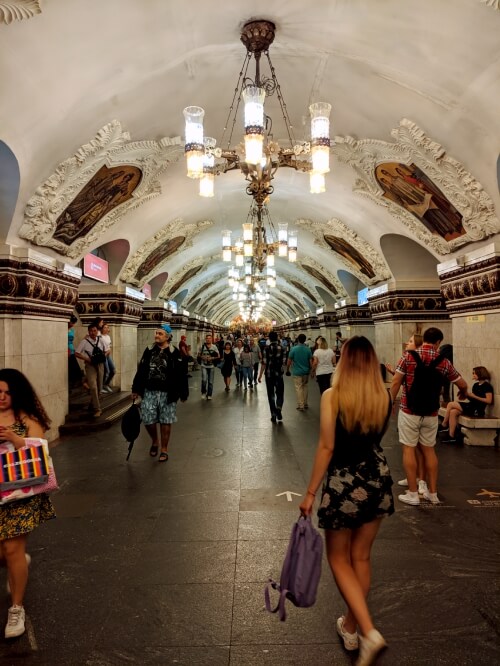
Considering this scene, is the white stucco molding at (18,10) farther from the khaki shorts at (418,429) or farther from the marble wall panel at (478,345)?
the marble wall panel at (478,345)

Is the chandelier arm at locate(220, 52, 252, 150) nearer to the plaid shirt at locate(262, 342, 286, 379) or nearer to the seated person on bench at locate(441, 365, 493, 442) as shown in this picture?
the plaid shirt at locate(262, 342, 286, 379)

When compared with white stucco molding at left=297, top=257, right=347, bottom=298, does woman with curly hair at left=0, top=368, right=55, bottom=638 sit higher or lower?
lower

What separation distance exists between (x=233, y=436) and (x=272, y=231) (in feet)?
29.6

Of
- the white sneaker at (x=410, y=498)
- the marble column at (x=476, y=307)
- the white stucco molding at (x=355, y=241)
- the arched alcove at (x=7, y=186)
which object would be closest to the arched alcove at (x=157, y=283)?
the white stucco molding at (x=355, y=241)

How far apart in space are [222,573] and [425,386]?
2.24 m

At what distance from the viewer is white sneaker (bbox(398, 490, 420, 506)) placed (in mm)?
3967

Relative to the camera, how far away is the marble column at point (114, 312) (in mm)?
10836

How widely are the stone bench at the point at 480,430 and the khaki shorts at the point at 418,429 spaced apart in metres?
2.79

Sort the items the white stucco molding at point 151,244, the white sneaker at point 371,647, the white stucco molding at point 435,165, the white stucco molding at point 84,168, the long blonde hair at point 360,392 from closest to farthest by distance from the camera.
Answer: the white sneaker at point 371,647 < the long blonde hair at point 360,392 < the white stucco molding at point 84,168 < the white stucco molding at point 435,165 < the white stucco molding at point 151,244

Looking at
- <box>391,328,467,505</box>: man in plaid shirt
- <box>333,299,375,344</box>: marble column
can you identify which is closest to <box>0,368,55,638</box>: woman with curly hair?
<box>391,328,467,505</box>: man in plaid shirt

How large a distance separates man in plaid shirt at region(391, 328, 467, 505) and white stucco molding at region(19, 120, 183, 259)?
443 centimetres

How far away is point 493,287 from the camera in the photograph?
6410 mm

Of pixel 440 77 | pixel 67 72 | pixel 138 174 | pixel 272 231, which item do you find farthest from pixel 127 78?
pixel 272 231

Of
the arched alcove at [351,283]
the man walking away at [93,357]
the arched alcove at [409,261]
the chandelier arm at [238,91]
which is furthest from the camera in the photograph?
the arched alcove at [351,283]
